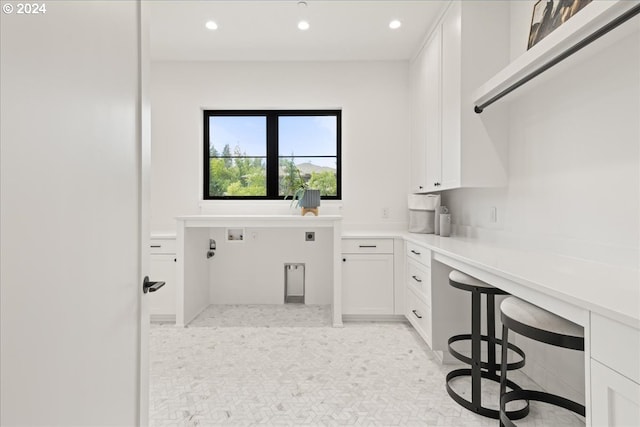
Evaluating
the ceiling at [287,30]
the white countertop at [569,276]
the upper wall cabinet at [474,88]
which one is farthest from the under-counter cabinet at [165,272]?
the upper wall cabinet at [474,88]

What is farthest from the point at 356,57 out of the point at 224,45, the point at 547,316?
the point at 547,316

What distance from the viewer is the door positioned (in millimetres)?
567

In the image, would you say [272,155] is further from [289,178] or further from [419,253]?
[419,253]

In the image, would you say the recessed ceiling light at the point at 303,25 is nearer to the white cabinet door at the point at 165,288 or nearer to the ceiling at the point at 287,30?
the ceiling at the point at 287,30

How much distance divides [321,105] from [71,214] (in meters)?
3.31

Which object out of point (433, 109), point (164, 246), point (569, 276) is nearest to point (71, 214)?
point (569, 276)

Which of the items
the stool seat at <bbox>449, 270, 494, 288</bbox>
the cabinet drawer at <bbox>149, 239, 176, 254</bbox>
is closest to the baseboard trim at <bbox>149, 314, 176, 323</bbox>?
the cabinet drawer at <bbox>149, 239, 176, 254</bbox>

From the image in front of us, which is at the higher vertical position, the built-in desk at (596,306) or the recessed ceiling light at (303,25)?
the recessed ceiling light at (303,25)

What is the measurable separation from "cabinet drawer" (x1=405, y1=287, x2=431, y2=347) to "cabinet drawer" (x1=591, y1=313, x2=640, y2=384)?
57.8 inches

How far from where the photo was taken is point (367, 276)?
317 cm

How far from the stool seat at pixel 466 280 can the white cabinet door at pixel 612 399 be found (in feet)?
2.74

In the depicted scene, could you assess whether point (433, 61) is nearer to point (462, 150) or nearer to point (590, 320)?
point (462, 150)

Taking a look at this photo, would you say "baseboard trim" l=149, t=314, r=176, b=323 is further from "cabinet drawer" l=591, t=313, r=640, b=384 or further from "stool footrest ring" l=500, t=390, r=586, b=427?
"cabinet drawer" l=591, t=313, r=640, b=384

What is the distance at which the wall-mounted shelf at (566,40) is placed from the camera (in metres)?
1.23
